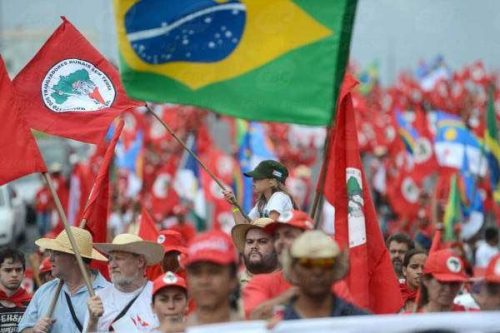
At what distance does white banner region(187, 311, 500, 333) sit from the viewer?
7.59 meters

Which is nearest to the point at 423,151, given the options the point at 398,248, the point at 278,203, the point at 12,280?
the point at 398,248

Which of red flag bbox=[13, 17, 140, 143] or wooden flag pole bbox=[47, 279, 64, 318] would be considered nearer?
wooden flag pole bbox=[47, 279, 64, 318]

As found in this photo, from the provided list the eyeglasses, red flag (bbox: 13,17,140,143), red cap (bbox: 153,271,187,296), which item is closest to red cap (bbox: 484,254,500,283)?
the eyeglasses

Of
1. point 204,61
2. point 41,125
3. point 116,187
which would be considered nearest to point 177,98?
point 204,61

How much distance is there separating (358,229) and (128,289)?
1.49 metres

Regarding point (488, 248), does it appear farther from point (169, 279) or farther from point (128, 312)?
point (169, 279)

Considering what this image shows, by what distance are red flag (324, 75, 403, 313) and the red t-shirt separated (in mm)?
996

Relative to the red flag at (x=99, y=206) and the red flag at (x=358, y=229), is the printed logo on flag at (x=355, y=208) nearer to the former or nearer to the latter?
the red flag at (x=358, y=229)

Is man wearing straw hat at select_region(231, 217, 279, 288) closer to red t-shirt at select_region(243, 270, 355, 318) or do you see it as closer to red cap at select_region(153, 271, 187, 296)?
red cap at select_region(153, 271, 187, 296)

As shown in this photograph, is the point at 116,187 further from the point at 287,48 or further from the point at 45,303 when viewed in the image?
the point at 287,48

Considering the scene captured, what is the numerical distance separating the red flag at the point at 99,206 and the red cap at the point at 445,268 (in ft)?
11.6

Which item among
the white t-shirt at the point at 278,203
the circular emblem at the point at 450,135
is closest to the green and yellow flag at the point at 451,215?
the circular emblem at the point at 450,135

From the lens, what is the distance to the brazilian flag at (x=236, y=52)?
8.89m

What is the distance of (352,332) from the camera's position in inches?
298
